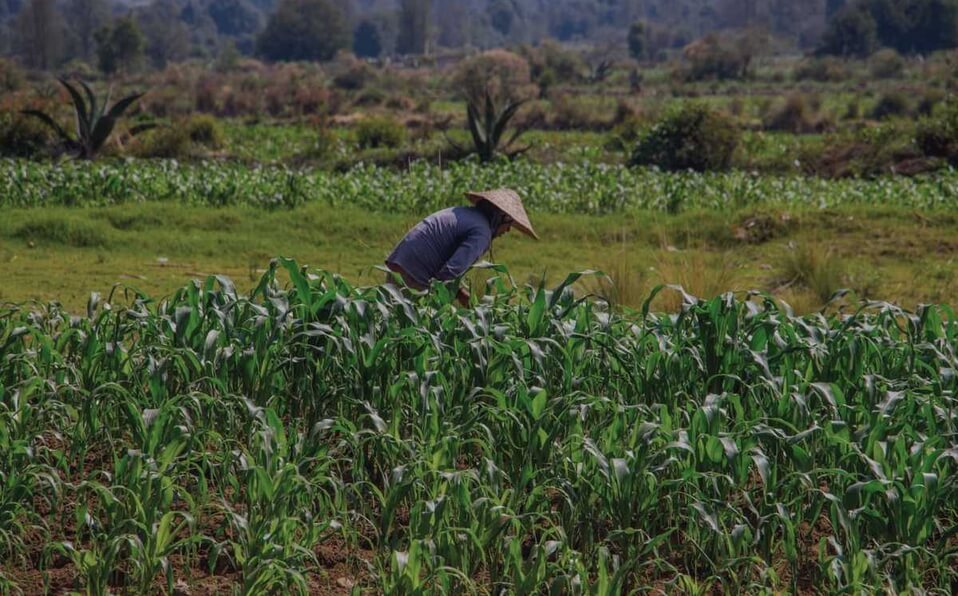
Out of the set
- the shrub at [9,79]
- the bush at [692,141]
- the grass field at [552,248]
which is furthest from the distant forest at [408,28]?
the grass field at [552,248]

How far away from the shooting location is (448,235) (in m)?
7.14

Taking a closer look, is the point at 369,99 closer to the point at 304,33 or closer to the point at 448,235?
the point at 448,235

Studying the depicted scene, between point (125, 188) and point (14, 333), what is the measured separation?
9.60m

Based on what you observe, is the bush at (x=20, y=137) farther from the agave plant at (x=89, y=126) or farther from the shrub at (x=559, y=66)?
the shrub at (x=559, y=66)

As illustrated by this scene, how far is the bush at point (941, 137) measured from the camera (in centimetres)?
2020

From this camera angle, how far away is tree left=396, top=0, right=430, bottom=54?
417ft

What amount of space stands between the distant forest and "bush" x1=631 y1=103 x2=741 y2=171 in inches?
A: 2234

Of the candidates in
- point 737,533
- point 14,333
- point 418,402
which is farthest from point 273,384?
point 737,533

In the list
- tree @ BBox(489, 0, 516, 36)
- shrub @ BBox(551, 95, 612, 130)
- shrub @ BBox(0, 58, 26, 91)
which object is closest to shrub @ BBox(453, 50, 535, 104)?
shrub @ BBox(551, 95, 612, 130)

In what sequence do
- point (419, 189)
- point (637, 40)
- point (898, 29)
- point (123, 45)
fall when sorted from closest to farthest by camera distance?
point (419, 189)
point (123, 45)
point (898, 29)
point (637, 40)

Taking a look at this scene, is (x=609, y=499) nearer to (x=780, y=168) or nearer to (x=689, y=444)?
(x=689, y=444)

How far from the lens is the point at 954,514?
5.01 metres

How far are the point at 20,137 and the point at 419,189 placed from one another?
8875 mm

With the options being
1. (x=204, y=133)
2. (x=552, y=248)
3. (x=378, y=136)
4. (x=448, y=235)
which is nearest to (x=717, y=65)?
(x=378, y=136)
